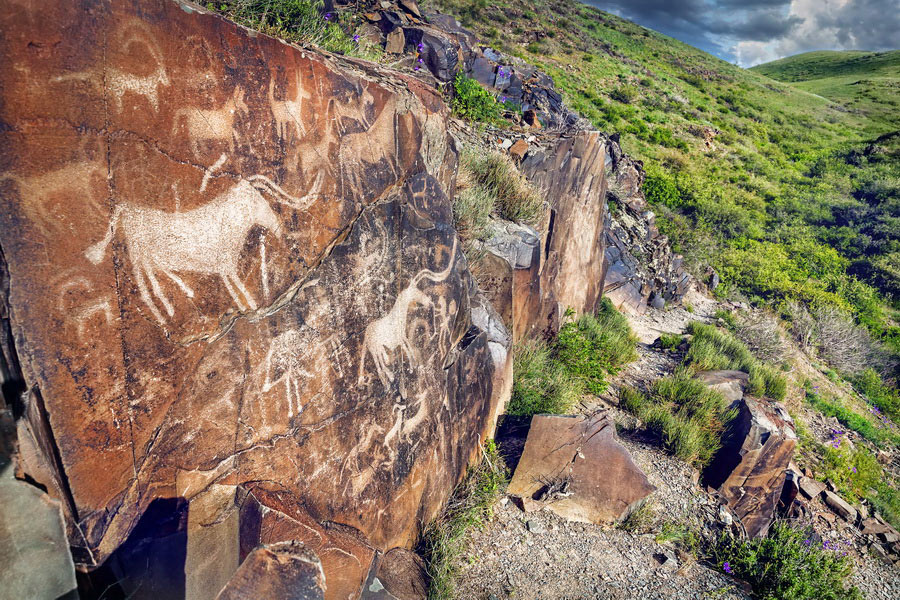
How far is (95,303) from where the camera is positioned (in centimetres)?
151

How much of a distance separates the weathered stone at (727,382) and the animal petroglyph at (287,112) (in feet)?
18.2

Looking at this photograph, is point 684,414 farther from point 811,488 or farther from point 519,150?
point 519,150

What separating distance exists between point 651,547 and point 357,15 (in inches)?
302

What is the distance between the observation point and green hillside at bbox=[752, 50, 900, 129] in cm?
3002

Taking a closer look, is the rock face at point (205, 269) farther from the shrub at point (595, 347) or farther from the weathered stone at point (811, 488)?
the weathered stone at point (811, 488)

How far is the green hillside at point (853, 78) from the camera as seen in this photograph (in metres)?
30.0

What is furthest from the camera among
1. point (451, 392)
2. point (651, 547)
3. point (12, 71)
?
point (651, 547)

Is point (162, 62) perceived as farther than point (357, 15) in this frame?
No

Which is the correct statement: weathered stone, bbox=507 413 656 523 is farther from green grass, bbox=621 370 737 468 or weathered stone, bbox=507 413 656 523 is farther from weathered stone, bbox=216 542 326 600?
weathered stone, bbox=216 542 326 600

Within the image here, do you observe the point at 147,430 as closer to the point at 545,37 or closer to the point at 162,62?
the point at 162,62

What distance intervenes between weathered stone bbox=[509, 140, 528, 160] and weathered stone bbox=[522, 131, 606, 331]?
0.32 ft

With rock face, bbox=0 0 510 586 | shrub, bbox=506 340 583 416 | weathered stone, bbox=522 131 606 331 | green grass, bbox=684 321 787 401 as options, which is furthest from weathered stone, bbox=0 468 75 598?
green grass, bbox=684 321 787 401

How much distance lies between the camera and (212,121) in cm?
178

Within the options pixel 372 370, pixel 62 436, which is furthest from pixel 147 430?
pixel 372 370
